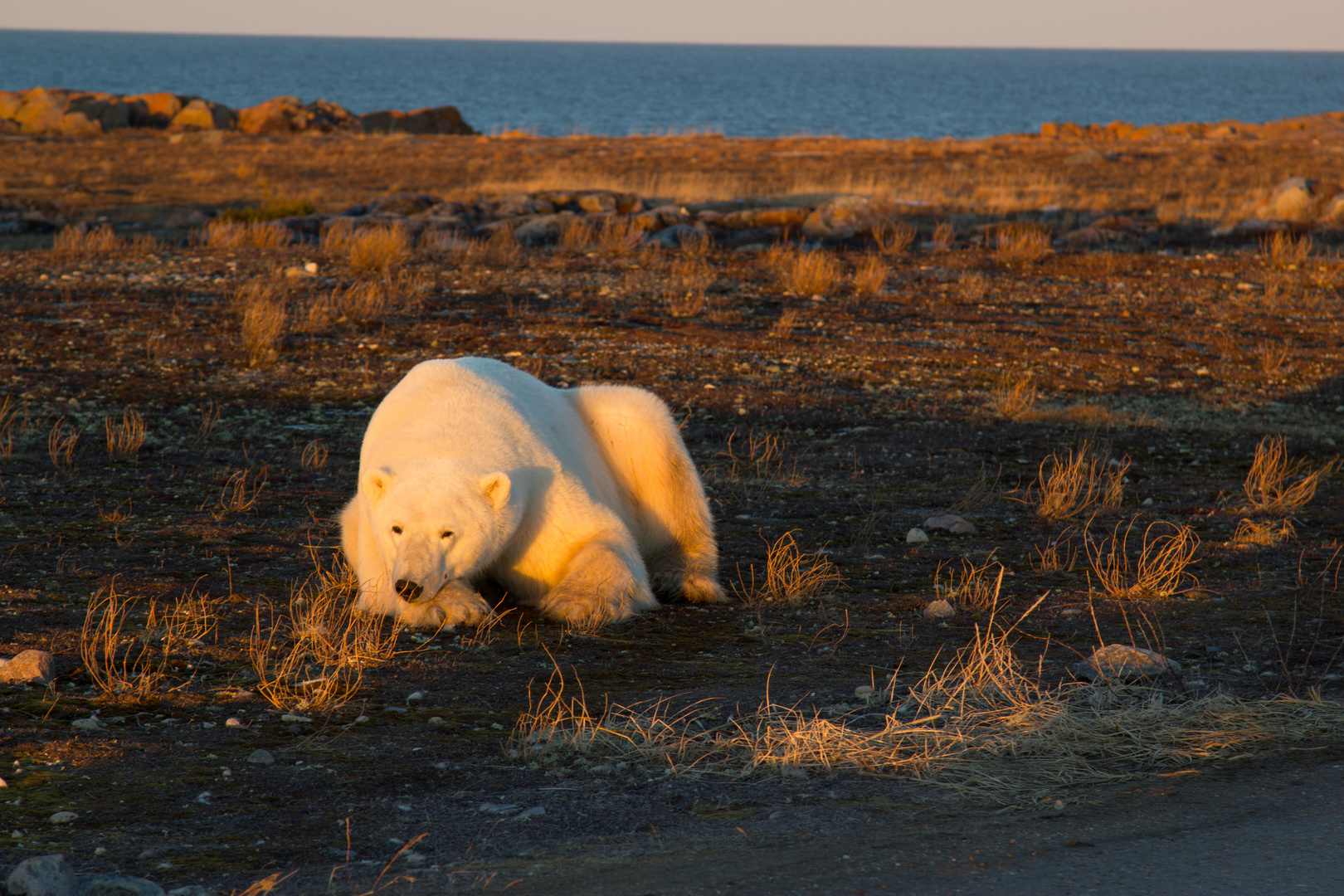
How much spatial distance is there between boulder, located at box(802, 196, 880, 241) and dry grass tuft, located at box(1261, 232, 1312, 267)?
616cm

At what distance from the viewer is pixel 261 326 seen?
10891 millimetres

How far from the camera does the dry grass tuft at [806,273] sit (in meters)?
14.5

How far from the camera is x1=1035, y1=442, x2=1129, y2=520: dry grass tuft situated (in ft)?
22.6

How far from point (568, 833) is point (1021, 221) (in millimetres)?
20274

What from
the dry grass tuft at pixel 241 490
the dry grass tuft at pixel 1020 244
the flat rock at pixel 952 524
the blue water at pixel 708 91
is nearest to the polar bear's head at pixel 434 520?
the dry grass tuft at pixel 241 490

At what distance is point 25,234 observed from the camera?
19219 millimetres

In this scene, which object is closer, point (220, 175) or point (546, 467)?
point (546, 467)

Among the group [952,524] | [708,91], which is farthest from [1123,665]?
[708,91]

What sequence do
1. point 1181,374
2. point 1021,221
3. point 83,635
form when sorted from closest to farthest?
point 83,635, point 1181,374, point 1021,221

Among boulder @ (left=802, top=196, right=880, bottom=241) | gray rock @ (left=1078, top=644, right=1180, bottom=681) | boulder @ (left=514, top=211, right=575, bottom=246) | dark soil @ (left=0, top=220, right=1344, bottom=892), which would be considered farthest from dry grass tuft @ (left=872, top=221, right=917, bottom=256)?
gray rock @ (left=1078, top=644, right=1180, bottom=681)

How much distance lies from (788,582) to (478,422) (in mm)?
1625

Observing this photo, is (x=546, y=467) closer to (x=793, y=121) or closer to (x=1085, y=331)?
(x=1085, y=331)

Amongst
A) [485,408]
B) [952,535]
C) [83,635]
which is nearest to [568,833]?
[83,635]

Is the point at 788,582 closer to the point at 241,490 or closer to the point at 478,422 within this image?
the point at 478,422
